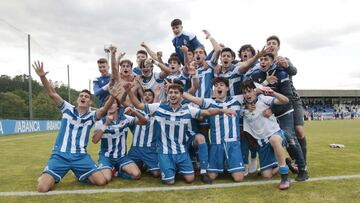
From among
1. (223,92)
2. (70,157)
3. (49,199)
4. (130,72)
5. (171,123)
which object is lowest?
(49,199)

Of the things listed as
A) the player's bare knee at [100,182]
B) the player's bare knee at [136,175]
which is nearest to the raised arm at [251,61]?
the player's bare knee at [136,175]

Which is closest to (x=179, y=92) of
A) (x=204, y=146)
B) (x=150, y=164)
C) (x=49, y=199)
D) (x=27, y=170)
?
(x=204, y=146)

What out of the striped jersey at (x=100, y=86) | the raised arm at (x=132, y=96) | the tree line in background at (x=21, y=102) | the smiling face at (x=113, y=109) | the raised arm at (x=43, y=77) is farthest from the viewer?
the tree line in background at (x=21, y=102)

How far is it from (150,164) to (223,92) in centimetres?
189

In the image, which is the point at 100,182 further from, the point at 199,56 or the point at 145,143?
the point at 199,56

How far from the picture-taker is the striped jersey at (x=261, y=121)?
5.93m

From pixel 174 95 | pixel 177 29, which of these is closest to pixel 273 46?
pixel 174 95

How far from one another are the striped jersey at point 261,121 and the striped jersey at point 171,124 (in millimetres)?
1046

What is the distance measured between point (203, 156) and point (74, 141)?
2.24 meters

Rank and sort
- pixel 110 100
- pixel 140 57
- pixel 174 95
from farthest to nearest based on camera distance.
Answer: pixel 140 57
pixel 174 95
pixel 110 100

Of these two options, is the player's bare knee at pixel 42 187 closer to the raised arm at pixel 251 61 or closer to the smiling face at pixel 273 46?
the raised arm at pixel 251 61

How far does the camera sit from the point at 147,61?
732 centimetres

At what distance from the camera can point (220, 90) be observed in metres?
6.11

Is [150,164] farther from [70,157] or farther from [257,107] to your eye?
[257,107]
